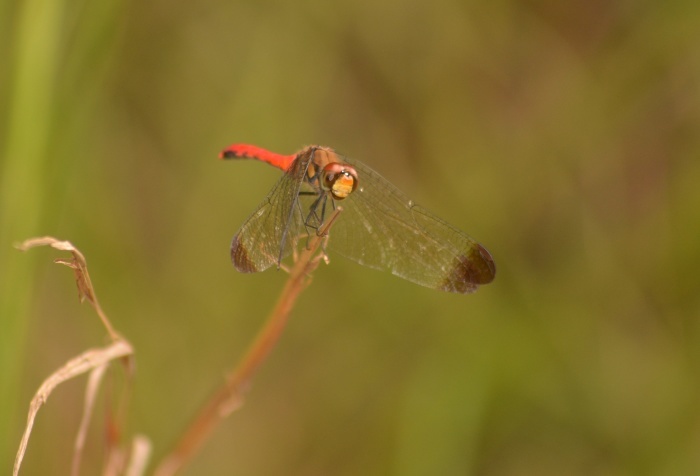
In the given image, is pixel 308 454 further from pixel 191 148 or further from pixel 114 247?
pixel 191 148

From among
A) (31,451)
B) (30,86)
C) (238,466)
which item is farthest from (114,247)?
(30,86)

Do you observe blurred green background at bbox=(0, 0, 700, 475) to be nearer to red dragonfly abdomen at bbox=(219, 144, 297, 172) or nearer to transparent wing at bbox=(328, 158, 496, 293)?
red dragonfly abdomen at bbox=(219, 144, 297, 172)

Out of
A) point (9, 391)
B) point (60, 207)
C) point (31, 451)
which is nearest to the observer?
point (9, 391)

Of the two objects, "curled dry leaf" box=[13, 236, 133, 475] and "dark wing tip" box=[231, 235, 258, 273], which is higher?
"dark wing tip" box=[231, 235, 258, 273]

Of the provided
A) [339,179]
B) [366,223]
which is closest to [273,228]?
[339,179]

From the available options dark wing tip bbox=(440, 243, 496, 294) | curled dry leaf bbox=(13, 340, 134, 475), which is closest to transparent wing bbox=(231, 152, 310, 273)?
curled dry leaf bbox=(13, 340, 134, 475)

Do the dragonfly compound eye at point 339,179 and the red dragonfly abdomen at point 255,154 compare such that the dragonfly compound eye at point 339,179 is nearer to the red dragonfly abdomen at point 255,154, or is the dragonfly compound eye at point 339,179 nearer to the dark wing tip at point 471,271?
the red dragonfly abdomen at point 255,154
